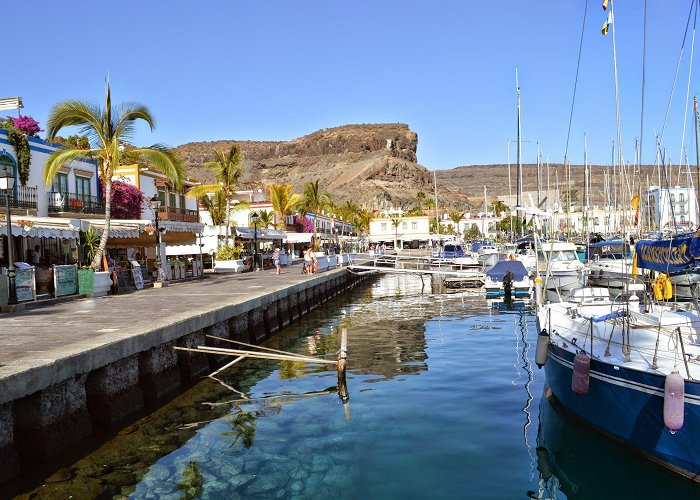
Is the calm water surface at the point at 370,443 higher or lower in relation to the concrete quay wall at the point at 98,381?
lower

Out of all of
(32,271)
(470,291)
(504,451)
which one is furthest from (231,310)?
(470,291)

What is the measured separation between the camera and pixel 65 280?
77.9 feet

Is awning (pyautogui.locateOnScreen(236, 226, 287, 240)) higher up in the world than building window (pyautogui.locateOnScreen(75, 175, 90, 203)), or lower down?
lower down

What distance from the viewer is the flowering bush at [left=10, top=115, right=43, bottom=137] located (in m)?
→ 32.6

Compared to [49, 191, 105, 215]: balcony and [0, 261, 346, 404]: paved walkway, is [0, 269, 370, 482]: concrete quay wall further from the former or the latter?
[49, 191, 105, 215]: balcony

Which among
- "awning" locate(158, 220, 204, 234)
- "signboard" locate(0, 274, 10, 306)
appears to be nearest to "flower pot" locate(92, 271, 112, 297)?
"signboard" locate(0, 274, 10, 306)

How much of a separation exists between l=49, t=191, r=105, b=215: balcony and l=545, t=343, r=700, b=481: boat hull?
29.3 metres

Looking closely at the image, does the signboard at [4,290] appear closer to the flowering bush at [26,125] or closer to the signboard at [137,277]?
the signboard at [137,277]

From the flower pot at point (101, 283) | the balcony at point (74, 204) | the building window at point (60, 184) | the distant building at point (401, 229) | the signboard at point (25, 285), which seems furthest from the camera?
the distant building at point (401, 229)

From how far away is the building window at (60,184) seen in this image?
112 ft

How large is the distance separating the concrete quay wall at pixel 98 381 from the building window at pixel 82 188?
64.5 feet

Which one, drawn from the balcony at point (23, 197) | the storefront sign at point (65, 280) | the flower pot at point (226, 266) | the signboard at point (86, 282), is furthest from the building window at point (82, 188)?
the storefront sign at point (65, 280)

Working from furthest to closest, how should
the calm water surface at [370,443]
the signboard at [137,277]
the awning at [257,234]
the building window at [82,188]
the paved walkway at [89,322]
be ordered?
the awning at [257,234] → the building window at [82,188] → the signboard at [137,277] → the paved walkway at [89,322] → the calm water surface at [370,443]

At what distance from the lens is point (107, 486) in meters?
9.61
